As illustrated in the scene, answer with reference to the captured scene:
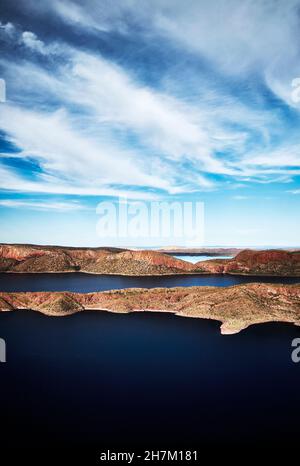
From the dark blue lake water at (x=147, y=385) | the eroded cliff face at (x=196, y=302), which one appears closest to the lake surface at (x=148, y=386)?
the dark blue lake water at (x=147, y=385)

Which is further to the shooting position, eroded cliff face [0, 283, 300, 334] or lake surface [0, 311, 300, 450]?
eroded cliff face [0, 283, 300, 334]

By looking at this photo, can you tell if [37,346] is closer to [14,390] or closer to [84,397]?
[14,390]

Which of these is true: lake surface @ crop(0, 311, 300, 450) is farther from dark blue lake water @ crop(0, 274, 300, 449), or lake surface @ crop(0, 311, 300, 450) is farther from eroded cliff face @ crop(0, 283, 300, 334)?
eroded cliff face @ crop(0, 283, 300, 334)

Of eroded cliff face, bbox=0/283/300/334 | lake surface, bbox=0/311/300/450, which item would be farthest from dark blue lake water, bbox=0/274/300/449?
eroded cliff face, bbox=0/283/300/334

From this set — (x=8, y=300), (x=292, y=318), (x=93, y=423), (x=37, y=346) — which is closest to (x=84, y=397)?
(x=93, y=423)

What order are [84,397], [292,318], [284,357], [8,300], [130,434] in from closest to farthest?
[130,434] < [84,397] < [284,357] < [292,318] < [8,300]

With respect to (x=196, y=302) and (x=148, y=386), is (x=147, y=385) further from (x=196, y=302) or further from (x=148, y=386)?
(x=196, y=302)
